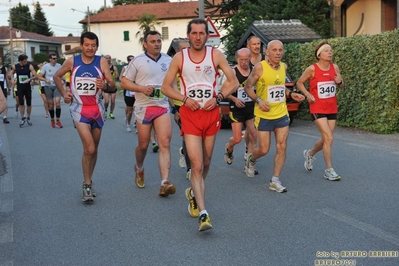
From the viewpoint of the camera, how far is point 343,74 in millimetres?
13430

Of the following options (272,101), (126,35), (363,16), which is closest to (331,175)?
(272,101)

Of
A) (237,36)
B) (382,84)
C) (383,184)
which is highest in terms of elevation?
(237,36)

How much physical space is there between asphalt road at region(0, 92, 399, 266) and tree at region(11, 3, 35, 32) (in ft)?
358

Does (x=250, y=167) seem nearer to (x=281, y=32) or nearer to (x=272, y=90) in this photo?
(x=272, y=90)

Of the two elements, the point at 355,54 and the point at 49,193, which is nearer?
the point at 49,193

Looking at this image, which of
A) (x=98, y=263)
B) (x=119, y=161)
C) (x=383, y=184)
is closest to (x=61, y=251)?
(x=98, y=263)

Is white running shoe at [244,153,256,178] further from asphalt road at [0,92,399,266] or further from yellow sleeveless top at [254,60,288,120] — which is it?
yellow sleeveless top at [254,60,288,120]

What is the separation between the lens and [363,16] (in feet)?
74.1

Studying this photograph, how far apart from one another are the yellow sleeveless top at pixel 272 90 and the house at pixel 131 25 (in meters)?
64.7

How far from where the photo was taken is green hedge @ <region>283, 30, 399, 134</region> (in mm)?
11680

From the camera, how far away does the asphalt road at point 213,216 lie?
16.1 feet

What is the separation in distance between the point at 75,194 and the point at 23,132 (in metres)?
8.38

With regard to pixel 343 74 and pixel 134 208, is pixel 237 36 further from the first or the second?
pixel 134 208

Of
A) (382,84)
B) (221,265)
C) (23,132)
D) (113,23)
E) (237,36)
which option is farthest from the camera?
(113,23)
